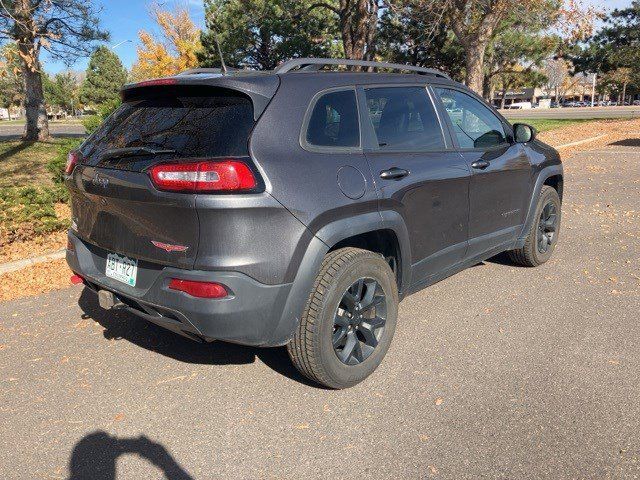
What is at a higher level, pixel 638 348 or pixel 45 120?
pixel 45 120

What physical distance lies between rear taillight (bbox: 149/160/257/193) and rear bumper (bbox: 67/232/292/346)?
0.42 m

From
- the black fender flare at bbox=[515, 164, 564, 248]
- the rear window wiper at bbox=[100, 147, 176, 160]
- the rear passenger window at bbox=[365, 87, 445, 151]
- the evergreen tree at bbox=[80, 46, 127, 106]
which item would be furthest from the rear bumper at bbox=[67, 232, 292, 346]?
the evergreen tree at bbox=[80, 46, 127, 106]

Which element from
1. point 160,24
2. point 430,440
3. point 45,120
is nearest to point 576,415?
point 430,440

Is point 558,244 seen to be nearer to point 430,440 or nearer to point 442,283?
point 442,283

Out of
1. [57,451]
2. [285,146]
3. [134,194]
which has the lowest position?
[57,451]

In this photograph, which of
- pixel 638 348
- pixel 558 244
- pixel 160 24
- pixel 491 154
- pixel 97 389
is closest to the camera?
pixel 97 389

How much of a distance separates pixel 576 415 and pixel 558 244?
12.4 ft

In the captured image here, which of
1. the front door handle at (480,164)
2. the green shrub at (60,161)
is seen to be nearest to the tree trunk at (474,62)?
the green shrub at (60,161)

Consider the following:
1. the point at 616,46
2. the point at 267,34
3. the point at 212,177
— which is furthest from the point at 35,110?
the point at 616,46

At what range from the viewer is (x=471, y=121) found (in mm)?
4465

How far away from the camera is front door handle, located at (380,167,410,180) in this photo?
130 inches

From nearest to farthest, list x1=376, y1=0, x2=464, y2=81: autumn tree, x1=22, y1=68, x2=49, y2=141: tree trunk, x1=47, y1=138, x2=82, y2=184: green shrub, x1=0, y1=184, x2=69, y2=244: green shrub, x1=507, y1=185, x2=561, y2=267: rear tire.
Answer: x1=507, y1=185, x2=561, y2=267: rear tire < x1=0, y1=184, x2=69, y2=244: green shrub < x1=47, y1=138, x2=82, y2=184: green shrub < x1=22, y1=68, x2=49, y2=141: tree trunk < x1=376, y1=0, x2=464, y2=81: autumn tree

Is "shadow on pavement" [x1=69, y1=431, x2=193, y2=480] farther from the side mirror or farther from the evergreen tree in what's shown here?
the evergreen tree

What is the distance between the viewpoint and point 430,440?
109 inches
